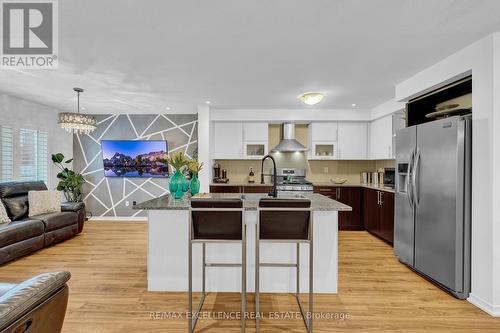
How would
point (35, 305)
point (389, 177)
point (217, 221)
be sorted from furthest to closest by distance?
1. point (389, 177)
2. point (217, 221)
3. point (35, 305)

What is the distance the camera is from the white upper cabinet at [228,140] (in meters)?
5.80

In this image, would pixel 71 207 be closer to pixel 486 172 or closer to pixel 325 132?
pixel 325 132

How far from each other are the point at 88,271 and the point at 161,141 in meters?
3.42

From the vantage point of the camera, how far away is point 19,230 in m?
3.64

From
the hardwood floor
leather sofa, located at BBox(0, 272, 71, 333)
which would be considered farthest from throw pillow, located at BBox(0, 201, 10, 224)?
leather sofa, located at BBox(0, 272, 71, 333)

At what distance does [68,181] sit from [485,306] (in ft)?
22.5

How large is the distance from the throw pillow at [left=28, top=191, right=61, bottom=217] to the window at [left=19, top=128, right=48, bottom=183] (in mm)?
1009

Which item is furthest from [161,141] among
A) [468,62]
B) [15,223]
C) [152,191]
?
[468,62]

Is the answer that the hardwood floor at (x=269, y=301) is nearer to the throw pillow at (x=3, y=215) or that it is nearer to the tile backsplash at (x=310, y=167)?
the throw pillow at (x=3, y=215)

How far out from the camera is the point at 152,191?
20.5ft

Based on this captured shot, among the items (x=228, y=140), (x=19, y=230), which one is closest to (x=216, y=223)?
(x=19, y=230)

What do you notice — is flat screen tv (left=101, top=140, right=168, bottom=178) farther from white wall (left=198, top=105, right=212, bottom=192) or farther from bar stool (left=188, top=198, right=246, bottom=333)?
bar stool (left=188, top=198, right=246, bottom=333)

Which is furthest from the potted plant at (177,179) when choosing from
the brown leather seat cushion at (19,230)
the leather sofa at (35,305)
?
the brown leather seat cushion at (19,230)

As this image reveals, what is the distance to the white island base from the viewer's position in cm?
271
